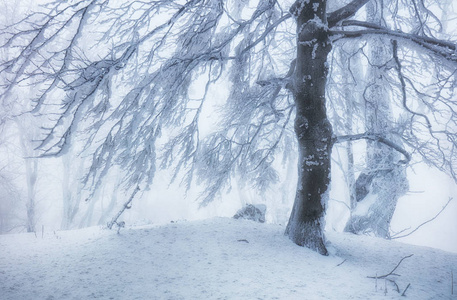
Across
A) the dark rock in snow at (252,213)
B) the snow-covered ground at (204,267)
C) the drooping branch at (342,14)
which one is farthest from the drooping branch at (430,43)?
the dark rock in snow at (252,213)

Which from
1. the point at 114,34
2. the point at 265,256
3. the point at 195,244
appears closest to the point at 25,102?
the point at 114,34

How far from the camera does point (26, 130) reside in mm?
11648

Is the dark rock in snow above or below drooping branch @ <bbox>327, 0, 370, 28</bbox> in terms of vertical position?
below

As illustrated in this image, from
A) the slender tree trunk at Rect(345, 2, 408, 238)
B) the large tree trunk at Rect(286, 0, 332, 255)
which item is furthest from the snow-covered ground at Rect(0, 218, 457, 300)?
the slender tree trunk at Rect(345, 2, 408, 238)

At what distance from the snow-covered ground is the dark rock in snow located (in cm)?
164

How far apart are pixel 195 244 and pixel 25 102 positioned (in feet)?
39.8

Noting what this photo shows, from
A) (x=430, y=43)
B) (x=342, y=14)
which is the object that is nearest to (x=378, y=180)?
(x=430, y=43)

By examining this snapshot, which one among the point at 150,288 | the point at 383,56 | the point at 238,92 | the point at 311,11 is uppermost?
the point at 383,56

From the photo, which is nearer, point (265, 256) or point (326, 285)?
point (326, 285)

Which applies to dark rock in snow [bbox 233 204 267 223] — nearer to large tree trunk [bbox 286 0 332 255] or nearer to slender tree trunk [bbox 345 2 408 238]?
slender tree trunk [bbox 345 2 408 238]

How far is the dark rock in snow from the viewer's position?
5.82 metres

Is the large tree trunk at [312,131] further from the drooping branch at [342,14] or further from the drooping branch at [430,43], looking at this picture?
the drooping branch at [430,43]

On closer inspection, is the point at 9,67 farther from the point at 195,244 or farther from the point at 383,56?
the point at 383,56

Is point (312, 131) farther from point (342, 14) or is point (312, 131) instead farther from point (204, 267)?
point (204, 267)
